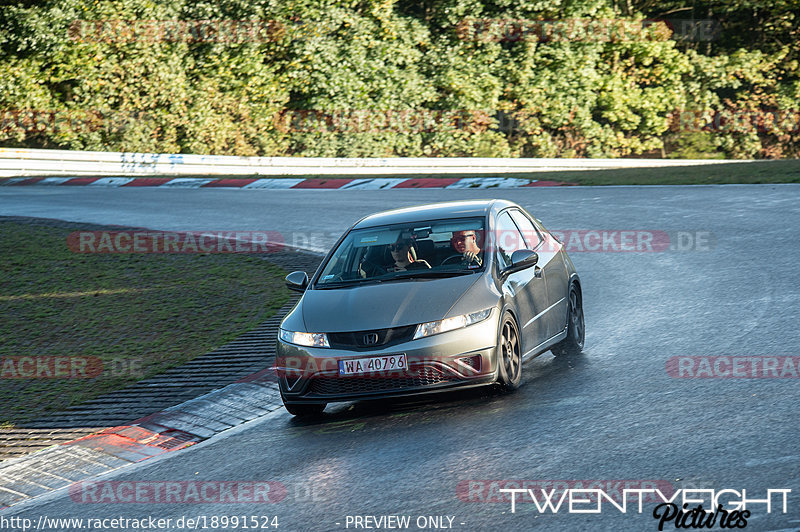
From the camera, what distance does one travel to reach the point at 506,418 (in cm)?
723

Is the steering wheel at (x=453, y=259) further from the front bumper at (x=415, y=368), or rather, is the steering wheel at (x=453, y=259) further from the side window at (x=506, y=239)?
the front bumper at (x=415, y=368)

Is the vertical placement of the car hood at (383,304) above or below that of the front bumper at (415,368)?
above

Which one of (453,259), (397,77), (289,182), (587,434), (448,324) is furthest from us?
(397,77)

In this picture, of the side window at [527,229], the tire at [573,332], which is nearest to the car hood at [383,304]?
the side window at [527,229]

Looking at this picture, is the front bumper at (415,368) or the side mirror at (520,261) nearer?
the front bumper at (415,368)

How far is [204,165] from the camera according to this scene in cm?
2989

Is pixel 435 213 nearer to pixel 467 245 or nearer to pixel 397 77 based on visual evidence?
pixel 467 245

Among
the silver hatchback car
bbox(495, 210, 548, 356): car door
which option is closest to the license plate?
the silver hatchback car

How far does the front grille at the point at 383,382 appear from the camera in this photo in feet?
24.5

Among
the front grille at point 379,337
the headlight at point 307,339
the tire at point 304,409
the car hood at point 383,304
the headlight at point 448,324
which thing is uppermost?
the car hood at point 383,304

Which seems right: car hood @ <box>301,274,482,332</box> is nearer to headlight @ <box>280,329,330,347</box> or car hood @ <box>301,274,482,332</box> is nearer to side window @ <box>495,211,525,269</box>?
headlight @ <box>280,329,330,347</box>

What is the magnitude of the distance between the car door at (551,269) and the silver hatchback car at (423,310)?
2 cm

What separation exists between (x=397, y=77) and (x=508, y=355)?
29959 millimetres

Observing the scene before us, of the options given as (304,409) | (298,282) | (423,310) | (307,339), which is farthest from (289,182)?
(423,310)
